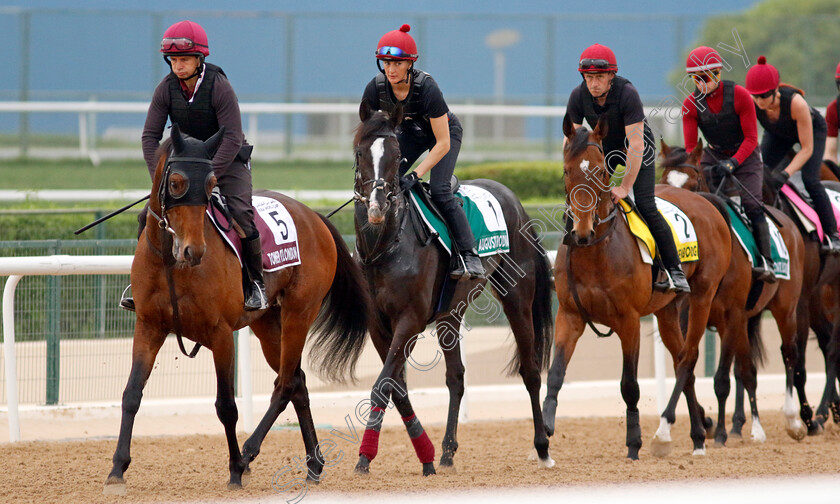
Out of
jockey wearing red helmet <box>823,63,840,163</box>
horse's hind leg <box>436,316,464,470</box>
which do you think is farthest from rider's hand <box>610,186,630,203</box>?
jockey wearing red helmet <box>823,63,840,163</box>

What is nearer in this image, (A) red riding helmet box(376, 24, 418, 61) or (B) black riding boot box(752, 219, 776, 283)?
(A) red riding helmet box(376, 24, 418, 61)

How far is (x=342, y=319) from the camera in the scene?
6512mm

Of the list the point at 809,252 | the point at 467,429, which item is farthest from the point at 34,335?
the point at 809,252

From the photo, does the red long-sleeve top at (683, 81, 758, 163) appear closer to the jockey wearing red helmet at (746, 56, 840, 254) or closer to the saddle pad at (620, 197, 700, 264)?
the jockey wearing red helmet at (746, 56, 840, 254)

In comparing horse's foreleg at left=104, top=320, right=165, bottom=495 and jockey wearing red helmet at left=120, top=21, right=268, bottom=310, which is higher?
jockey wearing red helmet at left=120, top=21, right=268, bottom=310

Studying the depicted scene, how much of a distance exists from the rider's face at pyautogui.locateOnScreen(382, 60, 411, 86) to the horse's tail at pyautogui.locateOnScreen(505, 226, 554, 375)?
1.65 metres

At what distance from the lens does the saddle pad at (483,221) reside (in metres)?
6.31

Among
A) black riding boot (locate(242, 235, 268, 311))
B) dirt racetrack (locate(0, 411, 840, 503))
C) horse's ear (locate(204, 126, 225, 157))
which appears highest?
horse's ear (locate(204, 126, 225, 157))

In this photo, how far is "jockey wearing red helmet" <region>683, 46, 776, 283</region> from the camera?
303 inches

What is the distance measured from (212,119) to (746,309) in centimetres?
451

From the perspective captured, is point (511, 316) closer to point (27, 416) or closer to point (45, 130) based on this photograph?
point (27, 416)

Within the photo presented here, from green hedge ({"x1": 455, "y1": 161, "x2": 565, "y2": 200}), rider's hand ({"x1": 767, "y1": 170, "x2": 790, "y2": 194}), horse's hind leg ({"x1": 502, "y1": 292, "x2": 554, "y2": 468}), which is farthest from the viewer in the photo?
green hedge ({"x1": 455, "y1": 161, "x2": 565, "y2": 200})

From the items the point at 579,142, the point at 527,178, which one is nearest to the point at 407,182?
the point at 579,142

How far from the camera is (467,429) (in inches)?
321
